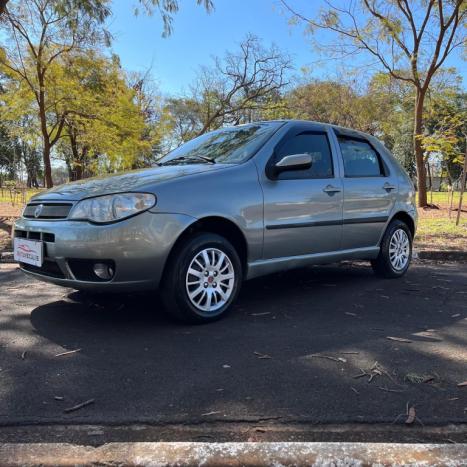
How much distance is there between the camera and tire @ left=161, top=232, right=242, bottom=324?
3637mm

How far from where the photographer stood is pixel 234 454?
6.44 feet

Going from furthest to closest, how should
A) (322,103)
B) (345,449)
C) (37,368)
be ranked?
(322,103), (37,368), (345,449)

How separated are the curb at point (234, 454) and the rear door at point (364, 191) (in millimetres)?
3162

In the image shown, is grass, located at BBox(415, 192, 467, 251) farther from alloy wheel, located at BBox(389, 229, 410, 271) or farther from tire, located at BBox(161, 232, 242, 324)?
tire, located at BBox(161, 232, 242, 324)

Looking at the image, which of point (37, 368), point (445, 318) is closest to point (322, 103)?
point (445, 318)

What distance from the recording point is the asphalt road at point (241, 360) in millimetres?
2389

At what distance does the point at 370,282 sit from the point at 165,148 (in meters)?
33.6

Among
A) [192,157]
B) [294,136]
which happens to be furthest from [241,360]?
[294,136]

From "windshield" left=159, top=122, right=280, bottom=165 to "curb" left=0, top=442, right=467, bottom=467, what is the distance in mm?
2635

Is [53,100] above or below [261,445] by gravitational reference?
above

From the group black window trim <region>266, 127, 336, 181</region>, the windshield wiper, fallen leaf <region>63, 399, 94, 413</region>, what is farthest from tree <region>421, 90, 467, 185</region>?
fallen leaf <region>63, 399, 94, 413</region>

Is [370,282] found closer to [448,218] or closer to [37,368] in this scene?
[37,368]

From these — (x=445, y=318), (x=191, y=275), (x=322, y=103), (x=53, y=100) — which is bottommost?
(x=445, y=318)

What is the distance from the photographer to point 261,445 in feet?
6.62
